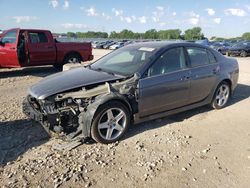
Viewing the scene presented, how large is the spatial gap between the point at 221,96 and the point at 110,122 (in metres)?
3.16

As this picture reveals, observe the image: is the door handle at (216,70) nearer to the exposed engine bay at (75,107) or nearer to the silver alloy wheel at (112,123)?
the exposed engine bay at (75,107)

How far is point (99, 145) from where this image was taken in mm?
4430

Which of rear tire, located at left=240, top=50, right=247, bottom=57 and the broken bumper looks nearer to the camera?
the broken bumper

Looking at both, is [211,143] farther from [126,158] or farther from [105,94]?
[105,94]

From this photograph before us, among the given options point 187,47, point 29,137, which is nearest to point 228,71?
point 187,47

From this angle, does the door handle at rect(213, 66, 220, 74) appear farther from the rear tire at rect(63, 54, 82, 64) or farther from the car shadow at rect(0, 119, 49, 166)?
the rear tire at rect(63, 54, 82, 64)

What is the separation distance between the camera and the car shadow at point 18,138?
13.6 ft

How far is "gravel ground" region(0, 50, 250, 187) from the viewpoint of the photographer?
3504 mm

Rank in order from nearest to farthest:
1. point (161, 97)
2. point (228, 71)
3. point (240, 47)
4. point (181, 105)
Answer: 1. point (161, 97)
2. point (181, 105)
3. point (228, 71)
4. point (240, 47)

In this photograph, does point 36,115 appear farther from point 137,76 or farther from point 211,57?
point 211,57

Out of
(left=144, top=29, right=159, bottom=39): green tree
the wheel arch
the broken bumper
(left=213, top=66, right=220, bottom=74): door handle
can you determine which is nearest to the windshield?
the wheel arch

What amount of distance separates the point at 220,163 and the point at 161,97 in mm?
1549

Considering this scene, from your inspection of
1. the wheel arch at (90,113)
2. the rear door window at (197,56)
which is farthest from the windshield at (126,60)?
the rear door window at (197,56)

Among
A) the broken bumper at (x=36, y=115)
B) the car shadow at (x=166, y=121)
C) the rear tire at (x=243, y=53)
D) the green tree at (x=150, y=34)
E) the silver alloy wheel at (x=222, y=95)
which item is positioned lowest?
the green tree at (x=150, y=34)
